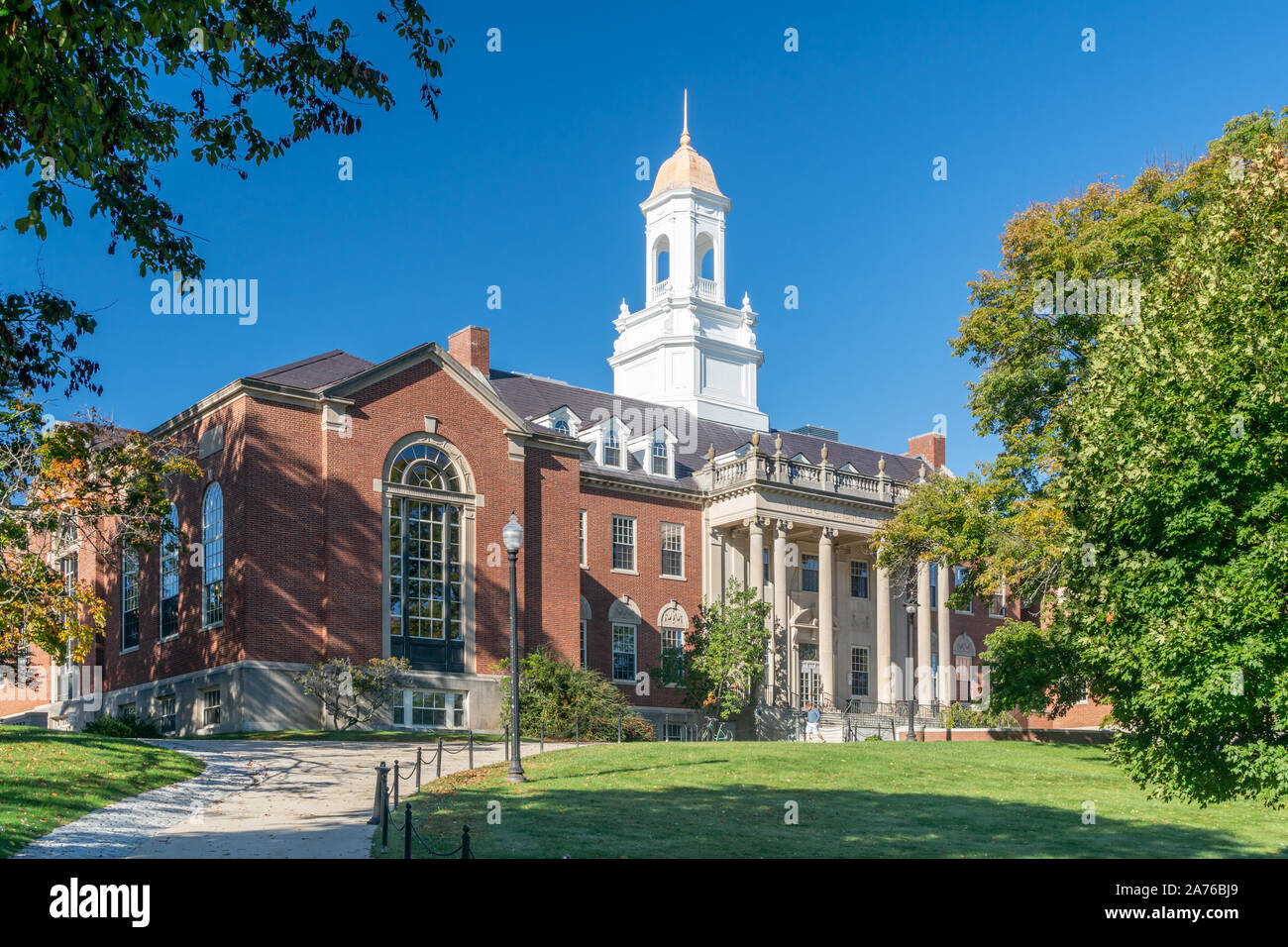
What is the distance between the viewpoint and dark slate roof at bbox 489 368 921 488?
51.7 m

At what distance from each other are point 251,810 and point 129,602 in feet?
85.5

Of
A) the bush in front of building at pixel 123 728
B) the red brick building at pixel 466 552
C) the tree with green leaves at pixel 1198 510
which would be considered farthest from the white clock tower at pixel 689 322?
the tree with green leaves at pixel 1198 510

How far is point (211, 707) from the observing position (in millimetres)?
37750

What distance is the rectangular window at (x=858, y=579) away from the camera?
186 feet

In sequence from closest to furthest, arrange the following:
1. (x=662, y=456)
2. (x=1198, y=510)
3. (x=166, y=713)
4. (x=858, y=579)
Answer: (x=1198, y=510) → (x=166, y=713) → (x=662, y=456) → (x=858, y=579)

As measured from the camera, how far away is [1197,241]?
19.0 m

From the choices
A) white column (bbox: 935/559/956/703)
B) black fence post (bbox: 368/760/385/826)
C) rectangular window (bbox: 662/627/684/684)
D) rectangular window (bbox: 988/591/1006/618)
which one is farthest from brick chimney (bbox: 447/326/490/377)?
black fence post (bbox: 368/760/385/826)

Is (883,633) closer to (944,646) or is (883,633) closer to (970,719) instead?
(944,646)

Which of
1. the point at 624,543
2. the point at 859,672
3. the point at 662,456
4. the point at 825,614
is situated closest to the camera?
the point at 624,543

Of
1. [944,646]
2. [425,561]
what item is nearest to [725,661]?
[944,646]

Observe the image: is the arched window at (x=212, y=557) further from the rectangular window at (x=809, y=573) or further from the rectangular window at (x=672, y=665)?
the rectangular window at (x=809, y=573)

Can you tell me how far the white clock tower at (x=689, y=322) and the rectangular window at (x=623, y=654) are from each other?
740 inches

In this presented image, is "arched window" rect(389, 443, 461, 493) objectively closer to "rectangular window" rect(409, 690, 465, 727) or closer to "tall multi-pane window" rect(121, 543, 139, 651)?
"rectangular window" rect(409, 690, 465, 727)
